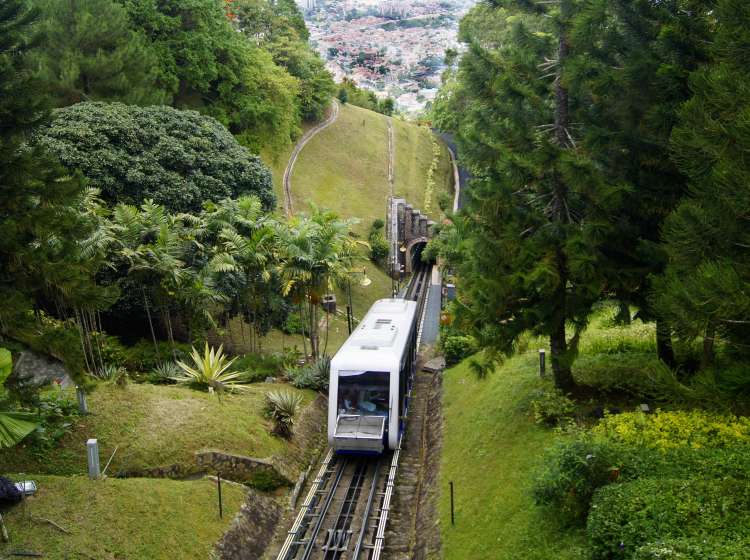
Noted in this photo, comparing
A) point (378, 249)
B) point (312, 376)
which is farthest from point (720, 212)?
point (378, 249)

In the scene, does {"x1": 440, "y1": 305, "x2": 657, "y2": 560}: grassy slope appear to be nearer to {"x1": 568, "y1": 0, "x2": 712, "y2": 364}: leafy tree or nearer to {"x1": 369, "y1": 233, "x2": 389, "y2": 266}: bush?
{"x1": 568, "y1": 0, "x2": 712, "y2": 364}: leafy tree

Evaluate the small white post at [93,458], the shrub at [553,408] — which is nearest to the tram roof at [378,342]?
the shrub at [553,408]

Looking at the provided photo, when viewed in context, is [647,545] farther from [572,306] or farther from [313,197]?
[313,197]

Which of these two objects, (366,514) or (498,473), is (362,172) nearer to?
(366,514)

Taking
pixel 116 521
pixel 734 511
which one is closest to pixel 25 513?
pixel 116 521

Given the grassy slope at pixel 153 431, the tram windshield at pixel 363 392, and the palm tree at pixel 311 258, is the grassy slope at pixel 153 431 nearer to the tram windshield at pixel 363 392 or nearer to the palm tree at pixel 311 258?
the tram windshield at pixel 363 392

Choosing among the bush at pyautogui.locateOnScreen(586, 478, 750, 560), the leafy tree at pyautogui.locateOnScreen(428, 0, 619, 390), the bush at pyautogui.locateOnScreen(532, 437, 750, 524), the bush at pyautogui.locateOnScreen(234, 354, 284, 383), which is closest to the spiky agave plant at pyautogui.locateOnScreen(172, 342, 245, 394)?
the bush at pyautogui.locateOnScreen(234, 354, 284, 383)
